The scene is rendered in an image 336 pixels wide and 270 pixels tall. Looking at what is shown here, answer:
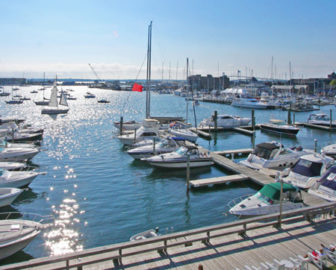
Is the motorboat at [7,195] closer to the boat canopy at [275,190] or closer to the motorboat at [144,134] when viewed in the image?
the boat canopy at [275,190]

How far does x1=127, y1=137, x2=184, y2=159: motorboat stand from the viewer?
101 feet

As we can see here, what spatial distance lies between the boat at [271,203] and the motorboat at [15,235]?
395 inches

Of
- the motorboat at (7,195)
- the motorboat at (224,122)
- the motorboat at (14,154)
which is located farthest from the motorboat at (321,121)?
the motorboat at (7,195)

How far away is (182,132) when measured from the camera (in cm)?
4106

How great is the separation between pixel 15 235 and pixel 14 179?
8758 mm

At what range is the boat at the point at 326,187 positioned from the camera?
718 inches

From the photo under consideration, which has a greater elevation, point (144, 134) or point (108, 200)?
point (144, 134)

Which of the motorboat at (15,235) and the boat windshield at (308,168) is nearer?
the motorboat at (15,235)

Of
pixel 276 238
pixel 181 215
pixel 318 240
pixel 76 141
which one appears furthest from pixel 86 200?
pixel 76 141

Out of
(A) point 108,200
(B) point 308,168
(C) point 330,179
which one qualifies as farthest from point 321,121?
(A) point 108,200

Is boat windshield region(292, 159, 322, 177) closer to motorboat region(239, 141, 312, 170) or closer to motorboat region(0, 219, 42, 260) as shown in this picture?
motorboat region(239, 141, 312, 170)

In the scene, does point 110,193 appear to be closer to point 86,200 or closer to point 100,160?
point 86,200

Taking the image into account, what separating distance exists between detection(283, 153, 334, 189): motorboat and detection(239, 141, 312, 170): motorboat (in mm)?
3857

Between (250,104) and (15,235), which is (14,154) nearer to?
(15,235)
